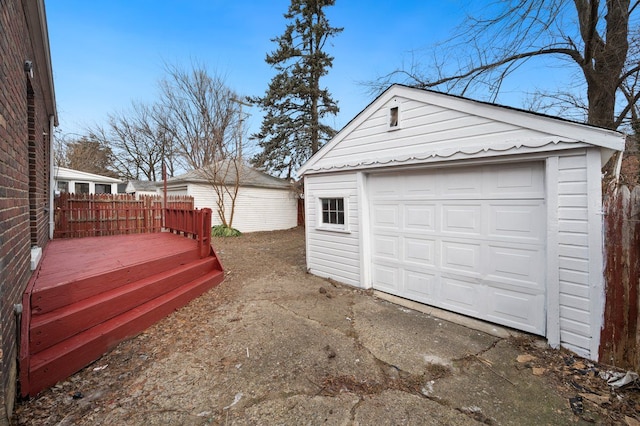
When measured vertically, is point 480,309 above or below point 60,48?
below

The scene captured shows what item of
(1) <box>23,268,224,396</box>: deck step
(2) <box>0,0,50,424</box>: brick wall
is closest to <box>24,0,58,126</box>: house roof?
(2) <box>0,0,50,424</box>: brick wall

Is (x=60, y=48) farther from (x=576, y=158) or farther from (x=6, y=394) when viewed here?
(x=576, y=158)

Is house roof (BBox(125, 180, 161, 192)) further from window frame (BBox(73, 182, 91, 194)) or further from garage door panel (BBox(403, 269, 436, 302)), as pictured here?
garage door panel (BBox(403, 269, 436, 302))

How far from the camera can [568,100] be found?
752cm

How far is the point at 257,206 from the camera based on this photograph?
14938 millimetres

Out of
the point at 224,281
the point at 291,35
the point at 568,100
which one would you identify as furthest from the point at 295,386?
the point at 291,35

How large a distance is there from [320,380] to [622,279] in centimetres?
308

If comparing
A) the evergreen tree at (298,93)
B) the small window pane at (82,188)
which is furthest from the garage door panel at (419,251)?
the small window pane at (82,188)

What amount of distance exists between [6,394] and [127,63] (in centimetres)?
1430

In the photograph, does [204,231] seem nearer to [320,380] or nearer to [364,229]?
[364,229]

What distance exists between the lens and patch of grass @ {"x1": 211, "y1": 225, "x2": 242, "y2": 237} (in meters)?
12.7

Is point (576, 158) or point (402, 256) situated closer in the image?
point (576, 158)

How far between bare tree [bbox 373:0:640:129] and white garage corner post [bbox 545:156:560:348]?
4.85 meters

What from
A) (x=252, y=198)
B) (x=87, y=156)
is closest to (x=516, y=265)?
(x=252, y=198)
